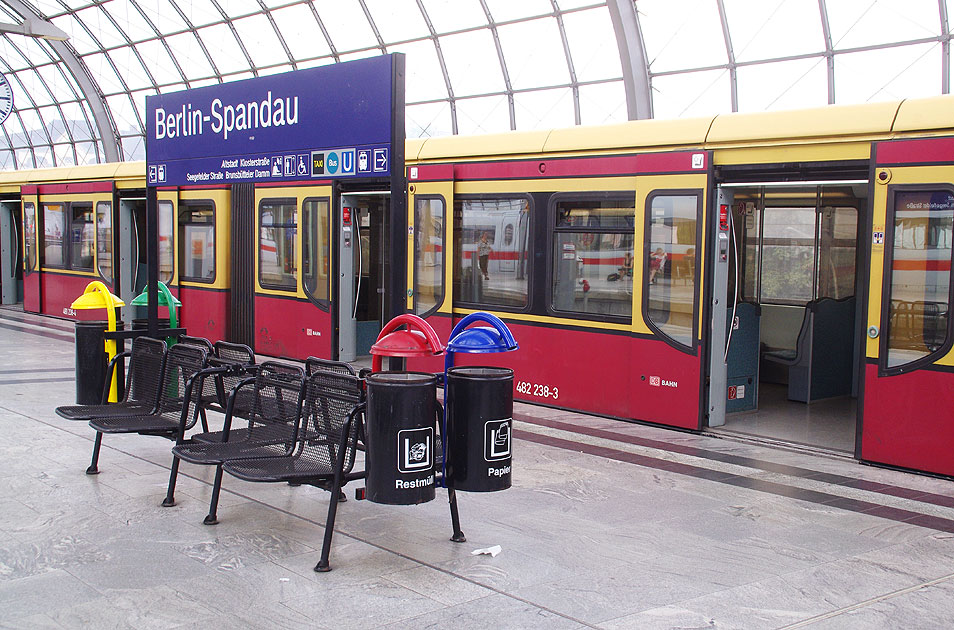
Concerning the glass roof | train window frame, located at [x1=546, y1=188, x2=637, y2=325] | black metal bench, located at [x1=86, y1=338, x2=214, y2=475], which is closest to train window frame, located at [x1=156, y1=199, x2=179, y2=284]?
the glass roof

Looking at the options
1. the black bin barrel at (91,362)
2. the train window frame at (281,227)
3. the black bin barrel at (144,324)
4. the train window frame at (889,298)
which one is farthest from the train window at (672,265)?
the train window frame at (281,227)

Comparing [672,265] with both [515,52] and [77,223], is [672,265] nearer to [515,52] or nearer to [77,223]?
[77,223]

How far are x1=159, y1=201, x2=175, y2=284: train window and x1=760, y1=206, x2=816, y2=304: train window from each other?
355 inches

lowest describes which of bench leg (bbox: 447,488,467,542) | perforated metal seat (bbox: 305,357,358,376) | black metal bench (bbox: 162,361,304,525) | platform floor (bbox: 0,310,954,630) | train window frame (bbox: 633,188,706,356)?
platform floor (bbox: 0,310,954,630)

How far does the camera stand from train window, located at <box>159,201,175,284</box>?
1468cm

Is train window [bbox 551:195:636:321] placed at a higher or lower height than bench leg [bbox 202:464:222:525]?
higher

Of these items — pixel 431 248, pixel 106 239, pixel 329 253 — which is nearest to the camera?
pixel 431 248

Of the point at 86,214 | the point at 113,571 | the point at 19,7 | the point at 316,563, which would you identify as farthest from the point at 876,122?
the point at 19,7

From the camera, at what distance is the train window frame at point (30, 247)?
741 inches

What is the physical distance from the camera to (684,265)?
330 inches

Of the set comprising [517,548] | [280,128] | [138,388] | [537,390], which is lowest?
[517,548]

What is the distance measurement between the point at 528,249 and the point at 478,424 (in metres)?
4.44

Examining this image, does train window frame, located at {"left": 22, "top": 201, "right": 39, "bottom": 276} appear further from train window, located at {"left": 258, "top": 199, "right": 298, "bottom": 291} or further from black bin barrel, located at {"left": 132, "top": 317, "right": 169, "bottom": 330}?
black bin barrel, located at {"left": 132, "top": 317, "right": 169, "bottom": 330}

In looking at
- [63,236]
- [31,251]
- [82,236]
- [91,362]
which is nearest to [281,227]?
[91,362]
